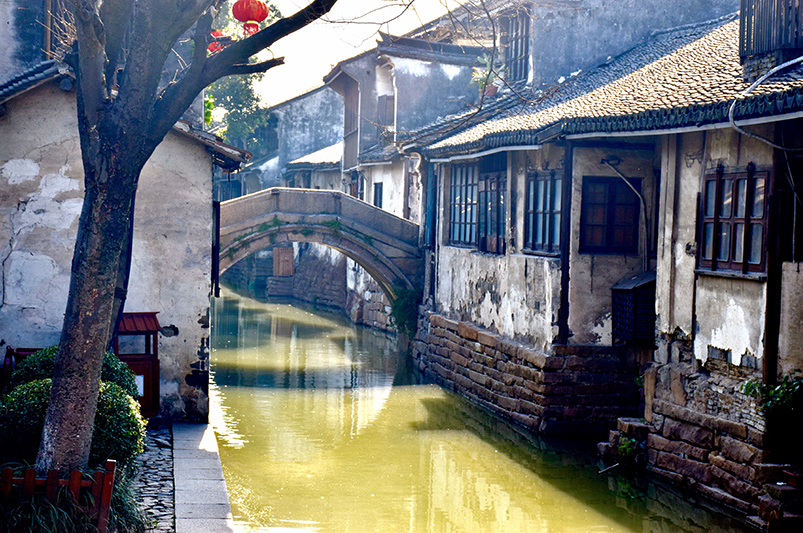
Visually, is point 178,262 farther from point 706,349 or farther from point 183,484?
point 706,349

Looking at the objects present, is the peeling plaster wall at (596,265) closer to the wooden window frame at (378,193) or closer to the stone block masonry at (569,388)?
the stone block masonry at (569,388)

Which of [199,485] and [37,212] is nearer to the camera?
[199,485]

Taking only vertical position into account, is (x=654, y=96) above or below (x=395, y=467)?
above

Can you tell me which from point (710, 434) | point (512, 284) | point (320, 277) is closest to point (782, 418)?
point (710, 434)

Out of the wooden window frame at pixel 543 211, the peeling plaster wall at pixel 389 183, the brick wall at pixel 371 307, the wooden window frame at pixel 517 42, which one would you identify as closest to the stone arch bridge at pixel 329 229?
the peeling plaster wall at pixel 389 183

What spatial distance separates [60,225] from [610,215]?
23.6 ft

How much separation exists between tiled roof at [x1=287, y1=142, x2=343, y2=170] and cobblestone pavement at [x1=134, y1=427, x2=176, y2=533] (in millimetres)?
19235

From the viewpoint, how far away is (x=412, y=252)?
19.8 meters

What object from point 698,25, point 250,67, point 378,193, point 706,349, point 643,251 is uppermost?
point 698,25

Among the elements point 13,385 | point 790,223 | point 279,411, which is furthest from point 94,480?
point 279,411

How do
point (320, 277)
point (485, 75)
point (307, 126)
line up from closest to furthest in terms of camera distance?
1. point (485, 75)
2. point (320, 277)
3. point (307, 126)

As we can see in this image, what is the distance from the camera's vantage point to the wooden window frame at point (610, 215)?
42.0ft

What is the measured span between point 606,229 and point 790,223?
4.06m

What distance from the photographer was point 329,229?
19.4m
